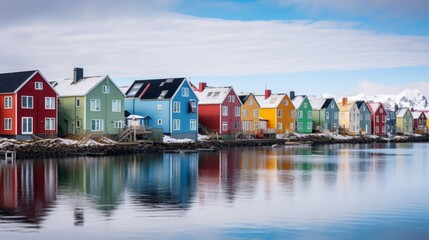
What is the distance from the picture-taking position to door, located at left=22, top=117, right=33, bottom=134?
176ft

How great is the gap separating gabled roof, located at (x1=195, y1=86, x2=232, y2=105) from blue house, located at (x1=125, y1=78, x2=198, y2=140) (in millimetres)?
5900

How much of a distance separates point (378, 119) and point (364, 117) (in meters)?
5.99

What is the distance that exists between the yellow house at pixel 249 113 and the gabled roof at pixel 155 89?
50.4ft

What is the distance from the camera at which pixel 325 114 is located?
4016 inches

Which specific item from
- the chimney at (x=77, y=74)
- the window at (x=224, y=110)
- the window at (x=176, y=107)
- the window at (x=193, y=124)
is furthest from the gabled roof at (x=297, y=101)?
the chimney at (x=77, y=74)

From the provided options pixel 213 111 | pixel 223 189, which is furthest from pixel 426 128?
pixel 223 189

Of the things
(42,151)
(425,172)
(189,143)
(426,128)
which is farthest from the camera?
(426,128)

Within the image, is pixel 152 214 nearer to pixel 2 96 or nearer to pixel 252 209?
pixel 252 209

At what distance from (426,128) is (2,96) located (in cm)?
10954

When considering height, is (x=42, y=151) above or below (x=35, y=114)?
below

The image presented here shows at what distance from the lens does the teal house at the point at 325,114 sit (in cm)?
10162

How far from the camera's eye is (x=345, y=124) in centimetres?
10781

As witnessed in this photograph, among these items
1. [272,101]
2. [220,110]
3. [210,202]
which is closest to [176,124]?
[220,110]

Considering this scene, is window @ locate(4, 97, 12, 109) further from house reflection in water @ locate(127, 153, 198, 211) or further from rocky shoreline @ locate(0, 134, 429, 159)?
house reflection in water @ locate(127, 153, 198, 211)
